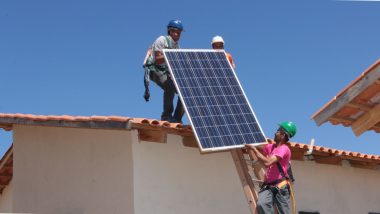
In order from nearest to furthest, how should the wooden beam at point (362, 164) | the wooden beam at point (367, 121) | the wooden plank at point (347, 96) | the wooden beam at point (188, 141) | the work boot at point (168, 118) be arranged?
the wooden plank at point (347, 96) < the wooden beam at point (367, 121) < the wooden beam at point (188, 141) < the work boot at point (168, 118) < the wooden beam at point (362, 164)

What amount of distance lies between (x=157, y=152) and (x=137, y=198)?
85cm

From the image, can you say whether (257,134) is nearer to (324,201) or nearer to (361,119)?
(361,119)

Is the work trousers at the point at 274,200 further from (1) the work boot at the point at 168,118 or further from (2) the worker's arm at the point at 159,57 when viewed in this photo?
(2) the worker's arm at the point at 159,57

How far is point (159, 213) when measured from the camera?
370 inches

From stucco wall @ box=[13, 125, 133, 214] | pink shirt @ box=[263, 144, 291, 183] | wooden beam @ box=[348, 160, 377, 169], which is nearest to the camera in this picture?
pink shirt @ box=[263, 144, 291, 183]

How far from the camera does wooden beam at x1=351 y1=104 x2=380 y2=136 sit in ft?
29.8

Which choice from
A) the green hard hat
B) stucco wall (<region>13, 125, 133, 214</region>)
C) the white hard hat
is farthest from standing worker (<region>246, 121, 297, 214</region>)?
the white hard hat

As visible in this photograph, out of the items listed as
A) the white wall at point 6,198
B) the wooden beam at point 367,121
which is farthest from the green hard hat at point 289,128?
the white wall at point 6,198

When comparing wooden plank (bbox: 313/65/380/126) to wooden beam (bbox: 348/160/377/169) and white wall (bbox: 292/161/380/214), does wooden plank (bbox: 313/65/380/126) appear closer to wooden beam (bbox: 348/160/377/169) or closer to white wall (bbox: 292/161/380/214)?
white wall (bbox: 292/161/380/214)

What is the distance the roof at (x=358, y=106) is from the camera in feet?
27.5

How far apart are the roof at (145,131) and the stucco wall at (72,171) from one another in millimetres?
480

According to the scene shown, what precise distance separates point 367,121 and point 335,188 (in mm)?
3860

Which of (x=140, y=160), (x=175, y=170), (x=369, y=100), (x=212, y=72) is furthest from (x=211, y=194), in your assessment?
(x=369, y=100)

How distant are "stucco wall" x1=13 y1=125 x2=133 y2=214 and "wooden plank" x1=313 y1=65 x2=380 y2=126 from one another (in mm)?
2844
